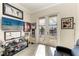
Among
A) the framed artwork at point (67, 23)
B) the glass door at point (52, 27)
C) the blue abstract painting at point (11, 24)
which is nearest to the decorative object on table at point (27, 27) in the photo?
the blue abstract painting at point (11, 24)

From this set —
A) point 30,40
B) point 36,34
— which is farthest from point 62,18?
point 30,40

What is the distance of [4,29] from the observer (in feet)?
3.92

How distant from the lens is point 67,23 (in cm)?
130

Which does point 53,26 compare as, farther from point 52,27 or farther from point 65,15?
point 65,15

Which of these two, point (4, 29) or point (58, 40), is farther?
point (58, 40)

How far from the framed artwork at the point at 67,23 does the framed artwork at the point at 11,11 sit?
58 cm

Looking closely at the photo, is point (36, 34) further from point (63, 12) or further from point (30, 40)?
point (63, 12)

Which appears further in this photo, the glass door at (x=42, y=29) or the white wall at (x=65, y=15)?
the glass door at (x=42, y=29)

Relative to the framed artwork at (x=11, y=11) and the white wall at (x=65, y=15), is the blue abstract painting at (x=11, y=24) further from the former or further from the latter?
the white wall at (x=65, y=15)

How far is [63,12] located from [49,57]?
2.12ft

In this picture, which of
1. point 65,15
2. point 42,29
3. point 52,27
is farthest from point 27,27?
point 65,15

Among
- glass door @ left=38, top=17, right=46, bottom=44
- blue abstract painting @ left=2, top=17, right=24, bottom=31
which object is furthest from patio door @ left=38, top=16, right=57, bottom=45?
blue abstract painting @ left=2, top=17, right=24, bottom=31

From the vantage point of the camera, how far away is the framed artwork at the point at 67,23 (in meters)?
1.28

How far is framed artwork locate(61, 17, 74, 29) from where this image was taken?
1.28 m
